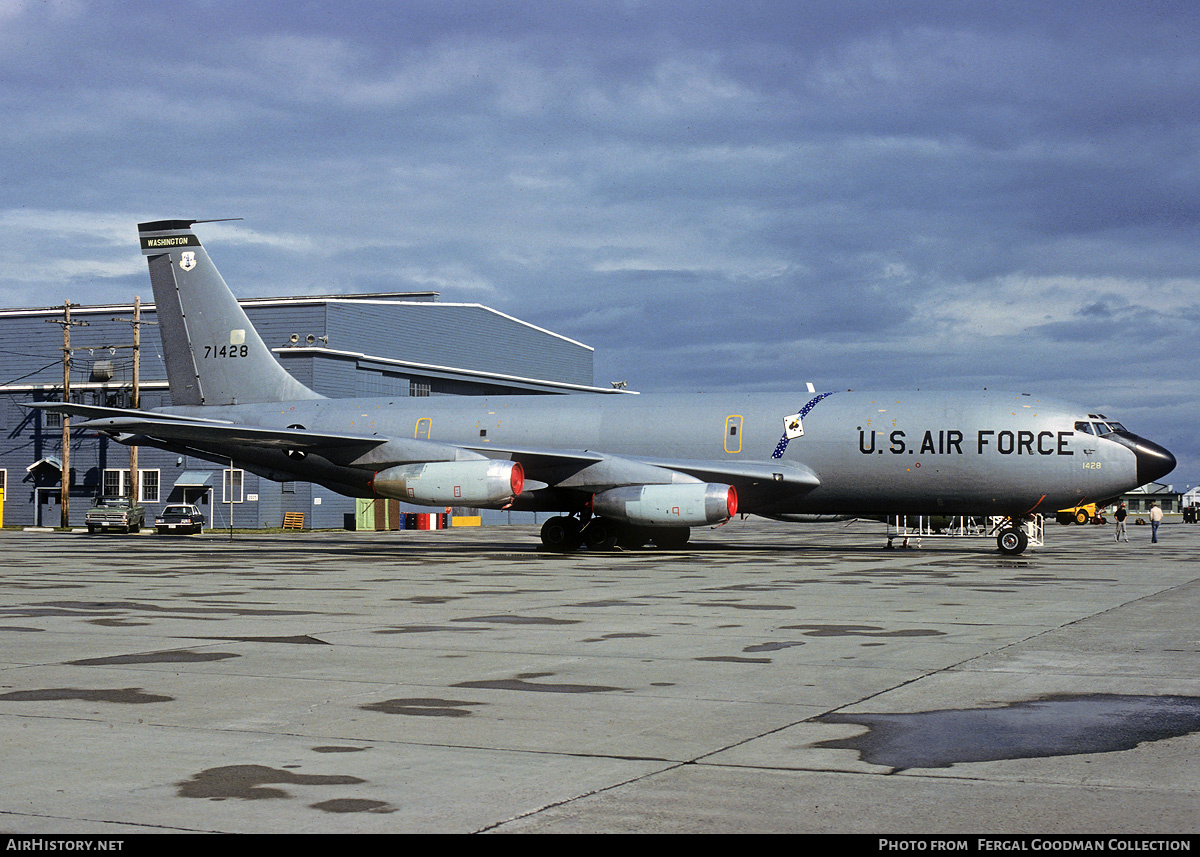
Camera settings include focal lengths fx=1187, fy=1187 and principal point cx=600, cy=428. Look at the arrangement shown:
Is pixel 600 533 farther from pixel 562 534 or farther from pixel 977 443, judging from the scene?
pixel 977 443

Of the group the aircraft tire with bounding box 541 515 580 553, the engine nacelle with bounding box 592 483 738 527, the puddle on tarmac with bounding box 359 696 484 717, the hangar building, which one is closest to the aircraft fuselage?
the aircraft tire with bounding box 541 515 580 553

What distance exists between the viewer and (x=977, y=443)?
29922 millimetres

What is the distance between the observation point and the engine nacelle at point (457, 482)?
30297mm

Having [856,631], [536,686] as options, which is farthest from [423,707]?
[856,631]

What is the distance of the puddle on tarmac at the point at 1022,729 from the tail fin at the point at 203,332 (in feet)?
106

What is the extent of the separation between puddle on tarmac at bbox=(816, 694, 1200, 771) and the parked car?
47.2 metres

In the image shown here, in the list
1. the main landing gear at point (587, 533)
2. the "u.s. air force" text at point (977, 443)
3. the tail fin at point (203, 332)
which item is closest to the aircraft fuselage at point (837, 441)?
the "u.s. air force" text at point (977, 443)

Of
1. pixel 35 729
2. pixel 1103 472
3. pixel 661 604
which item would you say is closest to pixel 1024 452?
pixel 1103 472

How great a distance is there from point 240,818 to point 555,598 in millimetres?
12350

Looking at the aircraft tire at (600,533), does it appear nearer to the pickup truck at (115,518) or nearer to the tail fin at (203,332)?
the tail fin at (203,332)

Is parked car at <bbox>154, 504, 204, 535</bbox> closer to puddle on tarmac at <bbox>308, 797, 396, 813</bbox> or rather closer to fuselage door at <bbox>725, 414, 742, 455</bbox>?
fuselage door at <bbox>725, 414, 742, 455</bbox>

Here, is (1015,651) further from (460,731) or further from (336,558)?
(336,558)

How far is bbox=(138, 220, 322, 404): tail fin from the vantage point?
37.5m

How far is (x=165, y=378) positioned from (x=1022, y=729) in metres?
61.6
